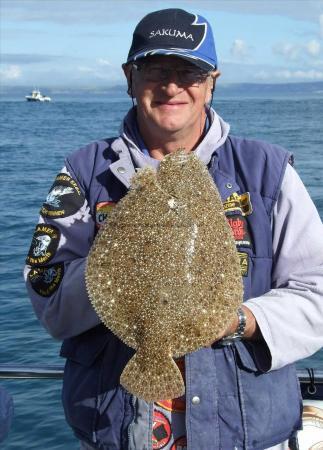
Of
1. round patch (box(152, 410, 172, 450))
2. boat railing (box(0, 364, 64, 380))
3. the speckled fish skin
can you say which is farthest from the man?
boat railing (box(0, 364, 64, 380))

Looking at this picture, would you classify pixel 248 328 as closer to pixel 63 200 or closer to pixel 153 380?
pixel 153 380

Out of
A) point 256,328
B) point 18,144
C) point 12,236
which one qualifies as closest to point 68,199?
point 256,328

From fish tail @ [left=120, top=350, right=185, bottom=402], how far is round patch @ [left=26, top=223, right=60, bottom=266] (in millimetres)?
814

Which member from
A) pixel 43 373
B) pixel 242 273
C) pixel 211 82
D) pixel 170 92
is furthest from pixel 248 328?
pixel 43 373

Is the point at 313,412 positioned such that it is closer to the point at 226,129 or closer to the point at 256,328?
the point at 256,328

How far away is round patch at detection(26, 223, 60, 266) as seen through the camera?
3441 millimetres

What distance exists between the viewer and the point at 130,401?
3.29 m

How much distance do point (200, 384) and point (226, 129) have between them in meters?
1.37

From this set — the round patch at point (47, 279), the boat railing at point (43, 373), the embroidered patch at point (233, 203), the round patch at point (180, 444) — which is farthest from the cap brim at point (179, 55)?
the boat railing at point (43, 373)

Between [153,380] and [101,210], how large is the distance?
0.98m

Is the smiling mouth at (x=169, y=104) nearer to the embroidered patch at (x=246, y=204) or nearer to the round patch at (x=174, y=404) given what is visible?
the embroidered patch at (x=246, y=204)

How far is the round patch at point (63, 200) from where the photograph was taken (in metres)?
3.50

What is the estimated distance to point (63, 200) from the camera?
3502mm

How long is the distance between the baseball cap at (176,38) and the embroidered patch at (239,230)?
0.77 meters
